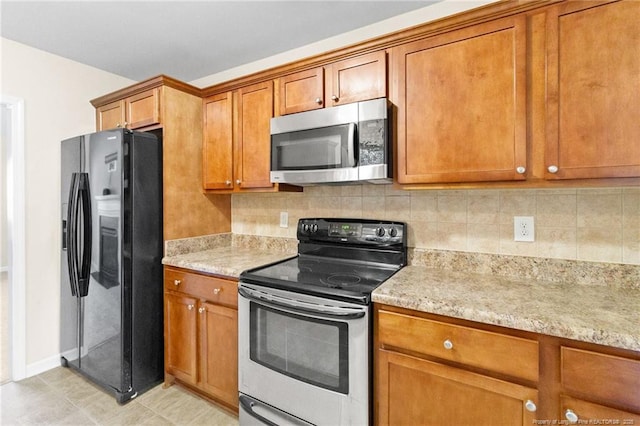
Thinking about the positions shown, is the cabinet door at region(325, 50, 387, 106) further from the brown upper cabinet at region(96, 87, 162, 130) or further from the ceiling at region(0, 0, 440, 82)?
the brown upper cabinet at region(96, 87, 162, 130)

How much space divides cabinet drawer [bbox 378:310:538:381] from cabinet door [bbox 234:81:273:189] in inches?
49.3

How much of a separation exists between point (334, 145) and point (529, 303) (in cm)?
118

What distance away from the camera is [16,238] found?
2312mm

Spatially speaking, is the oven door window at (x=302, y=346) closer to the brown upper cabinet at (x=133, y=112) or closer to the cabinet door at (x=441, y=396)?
the cabinet door at (x=441, y=396)

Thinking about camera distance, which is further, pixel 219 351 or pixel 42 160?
pixel 42 160

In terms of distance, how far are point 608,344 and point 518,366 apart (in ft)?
0.92

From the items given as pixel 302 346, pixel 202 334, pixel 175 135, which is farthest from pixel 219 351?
pixel 175 135

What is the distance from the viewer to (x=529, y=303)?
125 cm

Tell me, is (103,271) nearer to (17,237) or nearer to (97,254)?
(97,254)

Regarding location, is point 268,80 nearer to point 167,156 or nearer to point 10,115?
point 167,156

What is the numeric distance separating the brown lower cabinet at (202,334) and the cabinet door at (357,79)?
128 centimetres

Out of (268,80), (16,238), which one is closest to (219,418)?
(16,238)

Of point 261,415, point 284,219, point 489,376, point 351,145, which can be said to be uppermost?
point 351,145

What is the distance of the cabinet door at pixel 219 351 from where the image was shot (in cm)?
189
